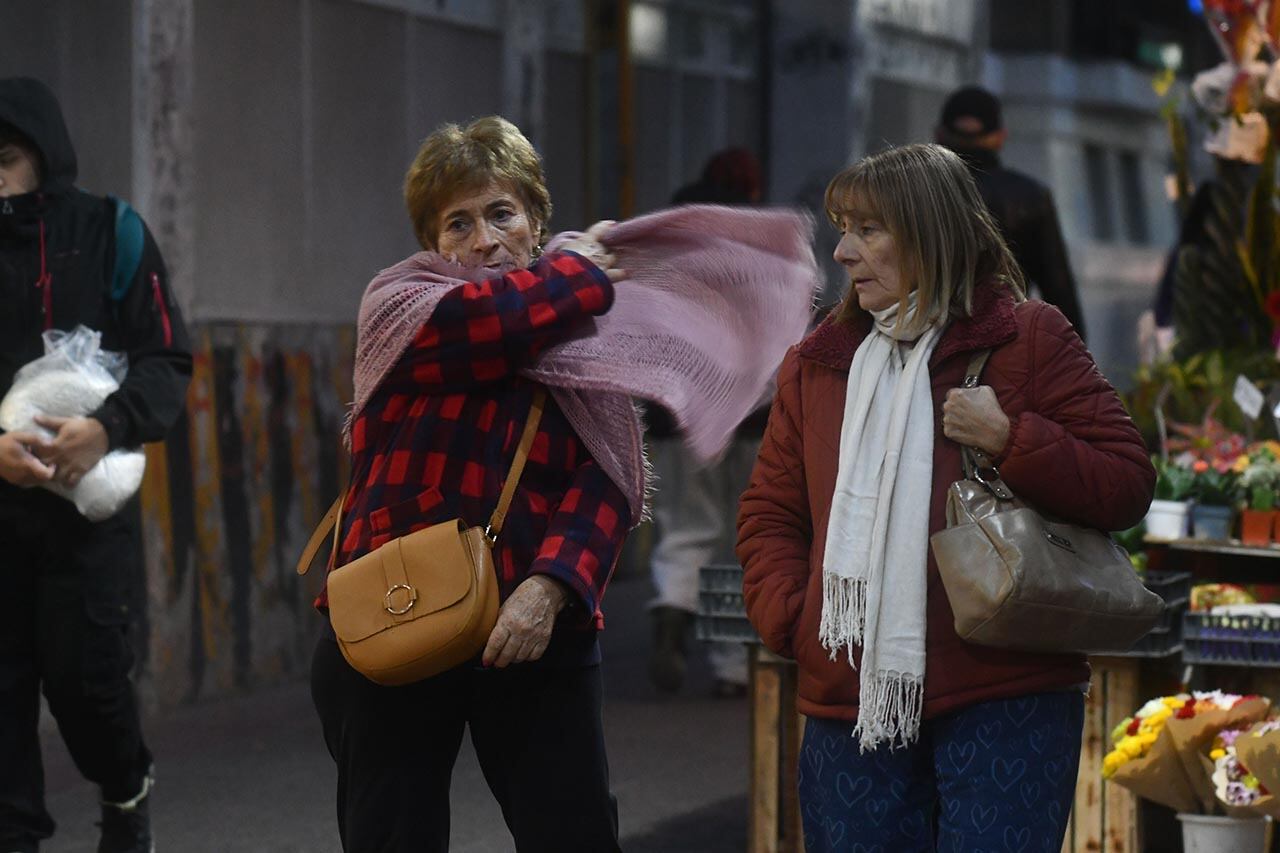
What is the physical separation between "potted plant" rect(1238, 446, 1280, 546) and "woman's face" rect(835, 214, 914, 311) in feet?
8.21

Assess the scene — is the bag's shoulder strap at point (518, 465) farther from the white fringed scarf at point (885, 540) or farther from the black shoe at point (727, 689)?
the black shoe at point (727, 689)

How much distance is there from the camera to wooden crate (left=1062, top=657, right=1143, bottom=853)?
5371 millimetres

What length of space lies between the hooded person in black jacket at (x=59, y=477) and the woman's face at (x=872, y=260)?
222 cm

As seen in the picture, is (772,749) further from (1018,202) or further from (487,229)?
(1018,202)

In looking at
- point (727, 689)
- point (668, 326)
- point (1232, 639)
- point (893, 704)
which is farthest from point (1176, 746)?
point (727, 689)

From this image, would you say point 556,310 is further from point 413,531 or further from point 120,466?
point 120,466

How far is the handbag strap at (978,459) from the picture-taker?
3.60 metres

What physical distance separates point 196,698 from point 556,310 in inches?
209

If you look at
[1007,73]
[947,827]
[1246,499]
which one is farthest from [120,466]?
[1007,73]

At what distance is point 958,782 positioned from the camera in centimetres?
360

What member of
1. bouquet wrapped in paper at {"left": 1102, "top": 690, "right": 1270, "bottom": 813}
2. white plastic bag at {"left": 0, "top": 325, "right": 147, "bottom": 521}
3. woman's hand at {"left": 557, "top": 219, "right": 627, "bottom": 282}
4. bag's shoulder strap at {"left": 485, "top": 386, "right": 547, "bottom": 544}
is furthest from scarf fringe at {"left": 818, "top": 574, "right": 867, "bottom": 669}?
white plastic bag at {"left": 0, "top": 325, "right": 147, "bottom": 521}

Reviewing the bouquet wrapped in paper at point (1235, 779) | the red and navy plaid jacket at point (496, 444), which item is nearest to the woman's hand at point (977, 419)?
the red and navy plaid jacket at point (496, 444)

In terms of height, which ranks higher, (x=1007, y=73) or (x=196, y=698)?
(x=1007, y=73)

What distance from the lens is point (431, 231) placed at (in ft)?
12.8
